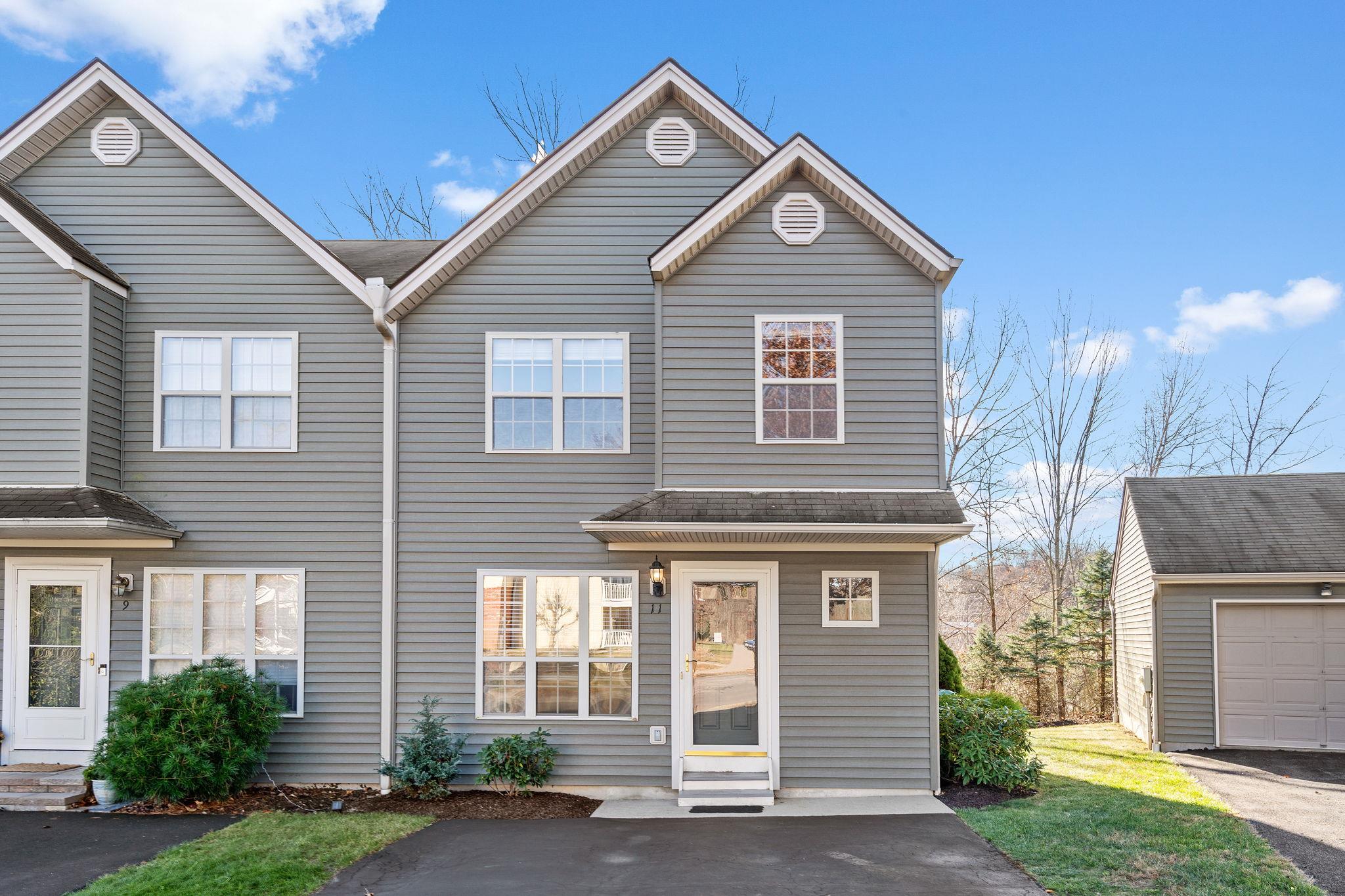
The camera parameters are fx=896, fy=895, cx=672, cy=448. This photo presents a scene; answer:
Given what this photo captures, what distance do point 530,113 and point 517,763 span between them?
52.7 feet

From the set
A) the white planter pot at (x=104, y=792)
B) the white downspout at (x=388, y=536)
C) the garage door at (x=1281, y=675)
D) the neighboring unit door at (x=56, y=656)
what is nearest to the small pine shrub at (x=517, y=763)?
the white downspout at (x=388, y=536)

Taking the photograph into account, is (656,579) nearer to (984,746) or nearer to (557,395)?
(557,395)

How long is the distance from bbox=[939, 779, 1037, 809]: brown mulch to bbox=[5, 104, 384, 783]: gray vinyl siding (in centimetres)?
596

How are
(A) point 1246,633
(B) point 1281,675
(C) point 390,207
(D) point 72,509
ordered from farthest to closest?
(C) point 390,207, (A) point 1246,633, (B) point 1281,675, (D) point 72,509

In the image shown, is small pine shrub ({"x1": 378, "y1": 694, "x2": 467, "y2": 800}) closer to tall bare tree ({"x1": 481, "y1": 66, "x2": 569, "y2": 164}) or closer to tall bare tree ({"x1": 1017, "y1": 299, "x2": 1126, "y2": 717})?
tall bare tree ({"x1": 481, "y1": 66, "x2": 569, "y2": 164})

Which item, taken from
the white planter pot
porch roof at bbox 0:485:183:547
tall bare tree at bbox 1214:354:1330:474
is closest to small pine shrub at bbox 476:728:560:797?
the white planter pot

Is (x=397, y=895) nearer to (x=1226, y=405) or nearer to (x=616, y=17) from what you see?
(x=616, y=17)

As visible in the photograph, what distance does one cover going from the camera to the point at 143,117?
32.5 ft

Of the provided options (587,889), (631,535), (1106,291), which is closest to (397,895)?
(587,889)

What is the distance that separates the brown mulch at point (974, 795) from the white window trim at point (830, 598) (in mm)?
1852

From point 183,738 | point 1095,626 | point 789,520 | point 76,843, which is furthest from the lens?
point 1095,626

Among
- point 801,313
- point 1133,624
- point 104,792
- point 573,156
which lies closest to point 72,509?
point 104,792

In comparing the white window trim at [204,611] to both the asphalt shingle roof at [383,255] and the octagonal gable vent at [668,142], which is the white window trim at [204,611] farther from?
the octagonal gable vent at [668,142]

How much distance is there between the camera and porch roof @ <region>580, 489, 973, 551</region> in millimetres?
8188
